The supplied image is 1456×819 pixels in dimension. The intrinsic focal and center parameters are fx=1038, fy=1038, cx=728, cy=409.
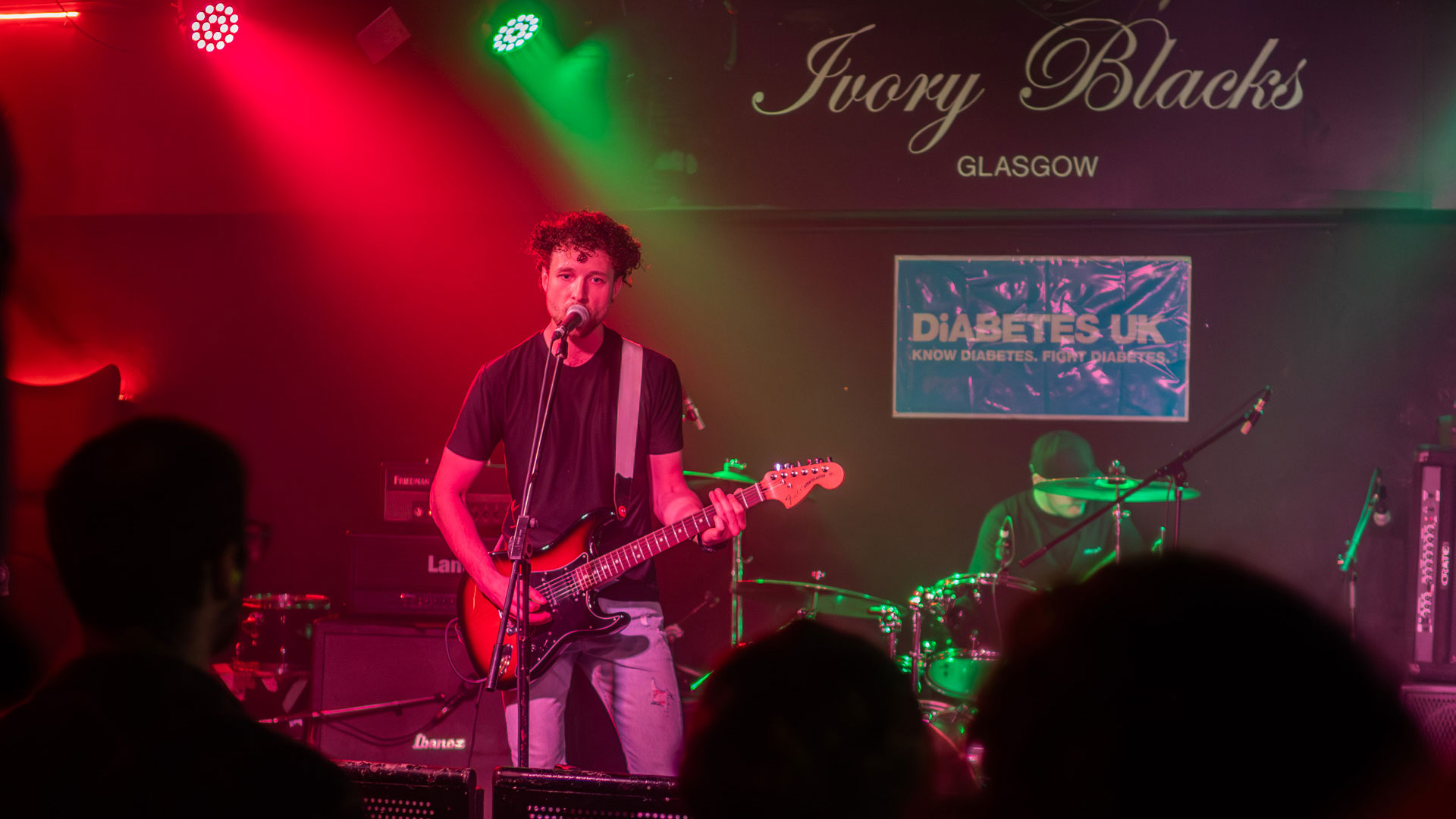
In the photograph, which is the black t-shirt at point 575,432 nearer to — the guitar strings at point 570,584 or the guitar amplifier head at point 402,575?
the guitar strings at point 570,584

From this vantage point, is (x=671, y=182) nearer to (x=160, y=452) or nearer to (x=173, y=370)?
(x=173, y=370)

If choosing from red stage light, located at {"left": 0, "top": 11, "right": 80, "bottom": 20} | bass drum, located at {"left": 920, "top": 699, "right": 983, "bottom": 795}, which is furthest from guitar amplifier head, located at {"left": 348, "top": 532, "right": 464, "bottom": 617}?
red stage light, located at {"left": 0, "top": 11, "right": 80, "bottom": 20}

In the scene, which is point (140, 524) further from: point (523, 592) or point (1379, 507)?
point (1379, 507)

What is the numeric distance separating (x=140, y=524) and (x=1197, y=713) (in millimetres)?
Result: 1196

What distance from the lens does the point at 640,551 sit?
143 inches

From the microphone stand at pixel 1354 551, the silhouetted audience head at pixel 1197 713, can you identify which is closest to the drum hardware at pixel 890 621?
the microphone stand at pixel 1354 551

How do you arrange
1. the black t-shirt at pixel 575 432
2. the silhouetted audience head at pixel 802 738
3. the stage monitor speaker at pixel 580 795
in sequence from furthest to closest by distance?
1. the black t-shirt at pixel 575 432
2. the stage monitor speaker at pixel 580 795
3. the silhouetted audience head at pixel 802 738

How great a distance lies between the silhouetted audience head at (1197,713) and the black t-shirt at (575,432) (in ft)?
9.92

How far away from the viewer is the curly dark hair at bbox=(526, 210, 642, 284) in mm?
3795

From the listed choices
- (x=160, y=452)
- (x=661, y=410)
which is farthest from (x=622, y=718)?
(x=160, y=452)

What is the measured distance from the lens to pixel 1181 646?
64 cm

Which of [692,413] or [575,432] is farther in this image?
[692,413]

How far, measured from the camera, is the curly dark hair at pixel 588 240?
3.79 meters

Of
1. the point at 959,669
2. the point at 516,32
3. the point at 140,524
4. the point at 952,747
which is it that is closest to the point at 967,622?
the point at 959,669
